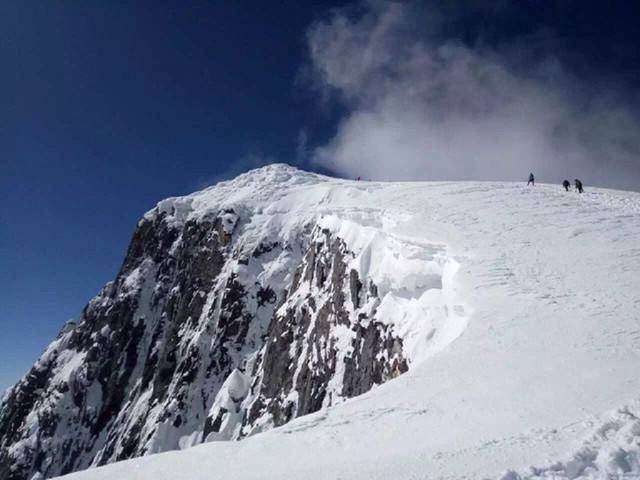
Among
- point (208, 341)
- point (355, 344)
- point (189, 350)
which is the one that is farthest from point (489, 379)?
point (189, 350)

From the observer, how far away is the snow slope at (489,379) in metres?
5.32

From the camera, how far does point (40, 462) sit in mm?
52125

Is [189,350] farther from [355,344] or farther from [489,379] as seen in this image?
[489,379]

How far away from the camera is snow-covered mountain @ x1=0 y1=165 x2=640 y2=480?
5.94 m

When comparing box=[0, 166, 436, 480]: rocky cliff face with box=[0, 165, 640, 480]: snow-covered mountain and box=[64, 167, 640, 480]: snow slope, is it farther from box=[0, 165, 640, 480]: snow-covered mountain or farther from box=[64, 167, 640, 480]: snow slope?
box=[64, 167, 640, 480]: snow slope

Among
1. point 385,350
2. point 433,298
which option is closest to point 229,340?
point 385,350

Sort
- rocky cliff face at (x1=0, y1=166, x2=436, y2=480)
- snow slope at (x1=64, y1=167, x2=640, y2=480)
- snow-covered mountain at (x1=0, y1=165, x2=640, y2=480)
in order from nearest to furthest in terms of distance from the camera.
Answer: snow slope at (x1=64, y1=167, x2=640, y2=480) → snow-covered mountain at (x1=0, y1=165, x2=640, y2=480) → rocky cliff face at (x1=0, y1=166, x2=436, y2=480)

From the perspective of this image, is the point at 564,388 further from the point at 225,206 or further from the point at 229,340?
the point at 225,206

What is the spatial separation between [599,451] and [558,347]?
169 inches

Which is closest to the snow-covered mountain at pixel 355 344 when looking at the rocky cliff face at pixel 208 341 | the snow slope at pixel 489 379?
the snow slope at pixel 489 379

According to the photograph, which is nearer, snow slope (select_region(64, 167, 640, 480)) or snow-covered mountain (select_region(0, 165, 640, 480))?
snow slope (select_region(64, 167, 640, 480))

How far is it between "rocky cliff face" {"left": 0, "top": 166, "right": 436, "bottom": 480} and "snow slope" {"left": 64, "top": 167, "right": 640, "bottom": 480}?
10.5 feet

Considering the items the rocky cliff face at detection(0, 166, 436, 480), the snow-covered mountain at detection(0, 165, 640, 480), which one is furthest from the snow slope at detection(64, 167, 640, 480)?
the rocky cliff face at detection(0, 166, 436, 480)

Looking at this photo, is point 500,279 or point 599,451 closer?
point 599,451
